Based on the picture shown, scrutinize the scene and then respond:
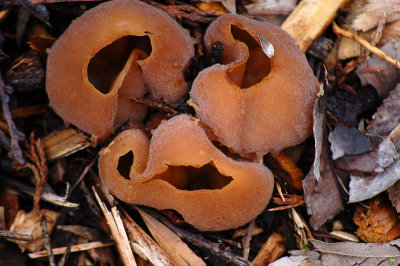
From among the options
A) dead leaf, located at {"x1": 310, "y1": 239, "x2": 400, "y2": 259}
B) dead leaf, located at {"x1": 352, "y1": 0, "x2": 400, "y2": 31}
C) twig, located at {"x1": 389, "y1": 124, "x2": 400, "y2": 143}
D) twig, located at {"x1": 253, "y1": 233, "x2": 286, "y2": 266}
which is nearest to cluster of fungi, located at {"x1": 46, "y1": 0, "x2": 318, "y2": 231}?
twig, located at {"x1": 253, "y1": 233, "x2": 286, "y2": 266}

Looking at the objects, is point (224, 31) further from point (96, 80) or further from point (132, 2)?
point (96, 80)

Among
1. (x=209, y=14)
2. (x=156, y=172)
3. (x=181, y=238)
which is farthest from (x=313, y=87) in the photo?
(x=181, y=238)

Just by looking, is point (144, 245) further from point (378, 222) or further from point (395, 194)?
point (395, 194)

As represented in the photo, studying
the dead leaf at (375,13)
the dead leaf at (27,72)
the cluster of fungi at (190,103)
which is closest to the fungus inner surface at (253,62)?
the cluster of fungi at (190,103)

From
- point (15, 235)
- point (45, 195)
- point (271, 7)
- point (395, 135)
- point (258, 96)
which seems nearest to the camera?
point (258, 96)

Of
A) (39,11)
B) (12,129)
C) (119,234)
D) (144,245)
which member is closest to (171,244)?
(144,245)

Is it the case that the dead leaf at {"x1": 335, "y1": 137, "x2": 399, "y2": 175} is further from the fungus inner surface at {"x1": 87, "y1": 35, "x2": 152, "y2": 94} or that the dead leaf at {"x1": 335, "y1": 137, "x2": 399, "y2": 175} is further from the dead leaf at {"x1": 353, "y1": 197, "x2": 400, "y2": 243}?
the fungus inner surface at {"x1": 87, "y1": 35, "x2": 152, "y2": 94}
